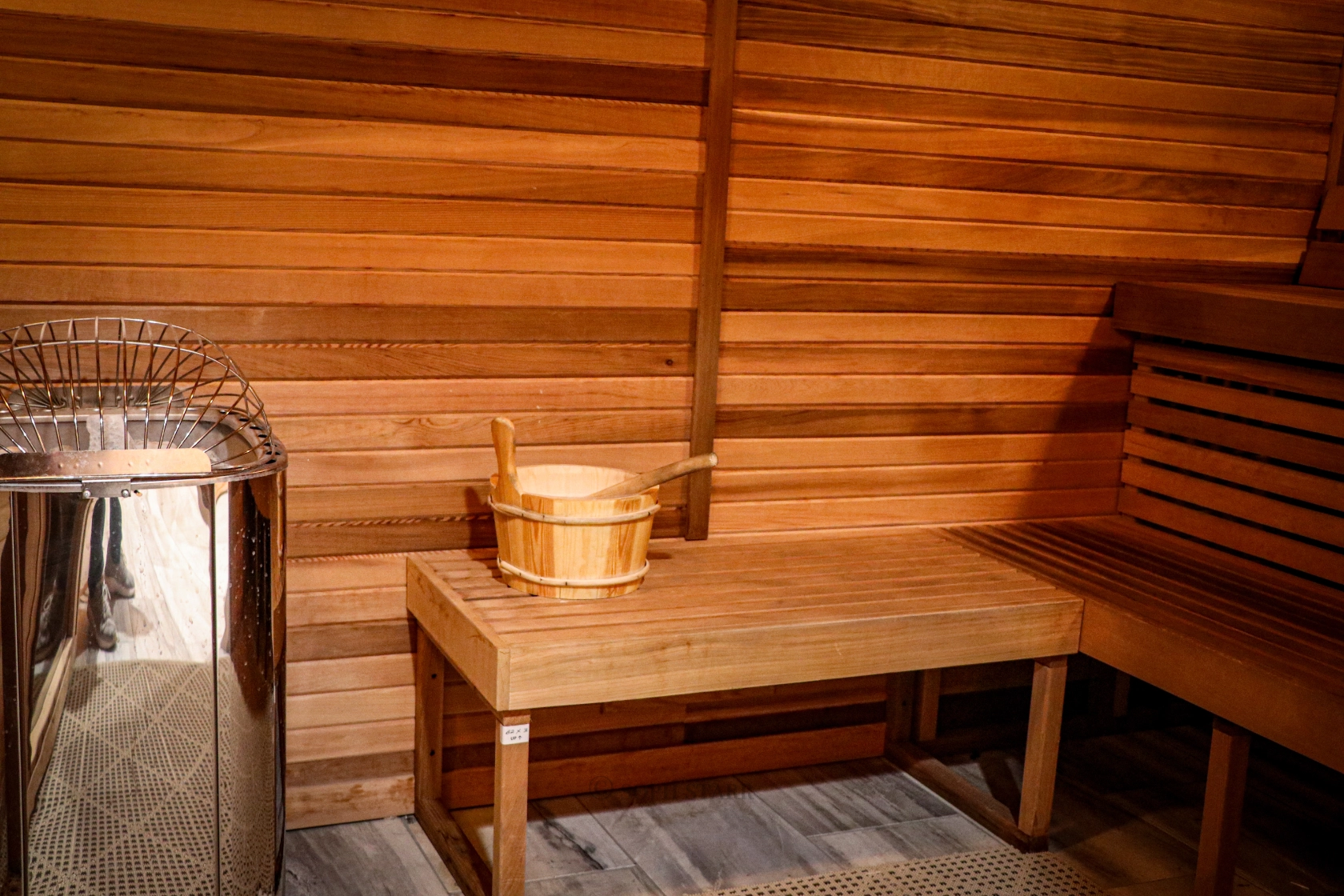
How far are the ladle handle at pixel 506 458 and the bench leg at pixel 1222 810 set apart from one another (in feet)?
5.23

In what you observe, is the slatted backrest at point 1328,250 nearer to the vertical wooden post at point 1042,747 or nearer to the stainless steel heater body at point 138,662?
the vertical wooden post at point 1042,747

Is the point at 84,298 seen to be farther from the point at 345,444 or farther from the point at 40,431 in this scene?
the point at 345,444

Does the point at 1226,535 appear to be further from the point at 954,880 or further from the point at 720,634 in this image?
the point at 720,634

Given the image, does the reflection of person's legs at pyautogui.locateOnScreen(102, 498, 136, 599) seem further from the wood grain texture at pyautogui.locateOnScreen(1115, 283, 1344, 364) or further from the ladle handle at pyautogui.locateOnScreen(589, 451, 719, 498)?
the wood grain texture at pyautogui.locateOnScreen(1115, 283, 1344, 364)

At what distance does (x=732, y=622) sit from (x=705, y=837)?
2.48 ft

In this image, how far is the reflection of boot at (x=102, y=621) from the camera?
2197mm

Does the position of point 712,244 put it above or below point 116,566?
above

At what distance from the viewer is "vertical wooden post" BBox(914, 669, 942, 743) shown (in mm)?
3746

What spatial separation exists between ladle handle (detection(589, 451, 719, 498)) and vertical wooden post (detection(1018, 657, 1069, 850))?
999mm

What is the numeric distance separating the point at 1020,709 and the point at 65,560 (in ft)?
9.34

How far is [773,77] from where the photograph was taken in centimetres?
323

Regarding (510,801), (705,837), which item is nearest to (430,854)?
(510,801)

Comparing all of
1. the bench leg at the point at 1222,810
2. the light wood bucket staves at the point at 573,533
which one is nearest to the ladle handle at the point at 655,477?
the light wood bucket staves at the point at 573,533

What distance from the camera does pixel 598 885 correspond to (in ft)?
9.67
